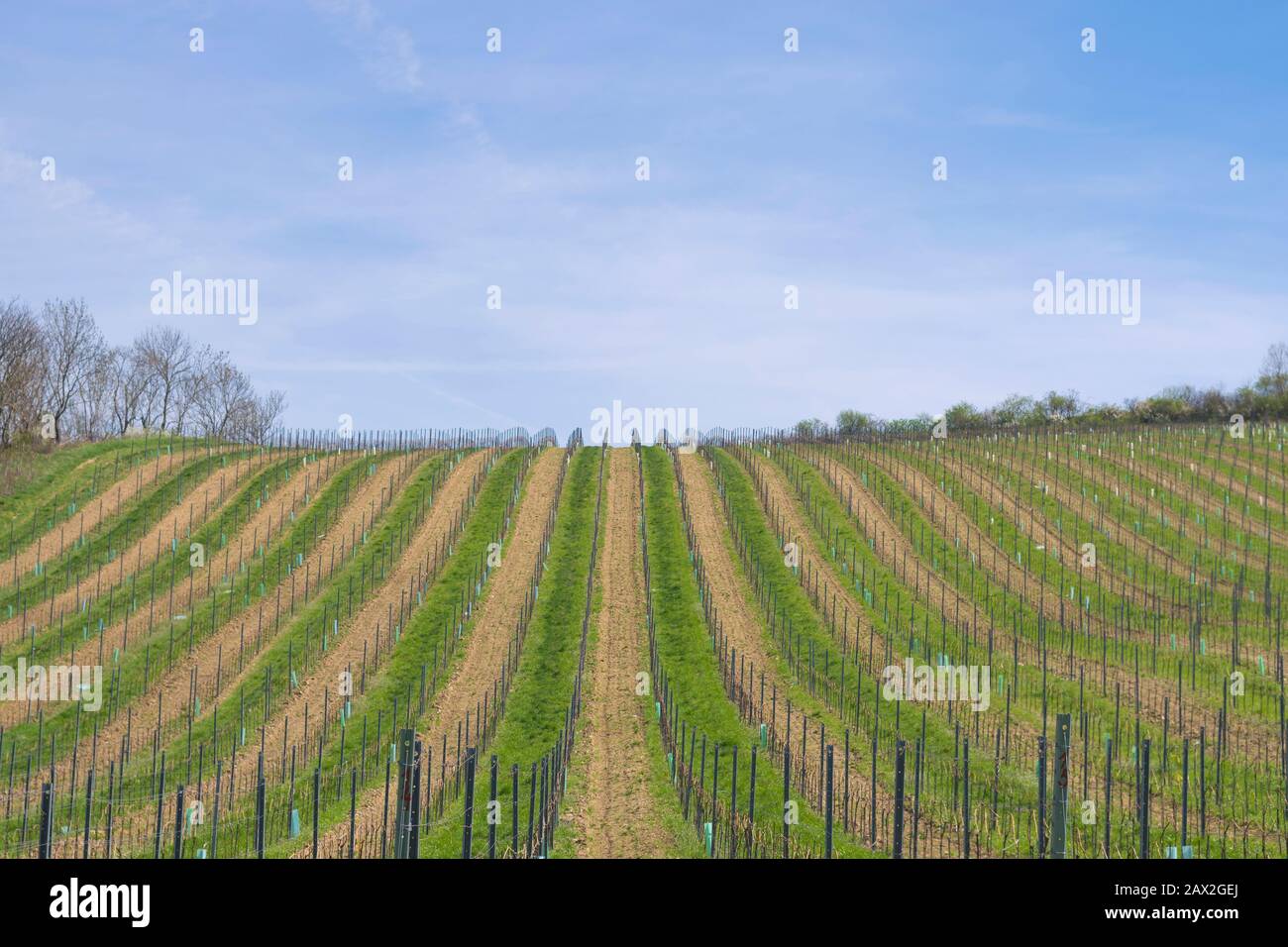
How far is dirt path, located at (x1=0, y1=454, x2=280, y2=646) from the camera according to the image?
117 feet

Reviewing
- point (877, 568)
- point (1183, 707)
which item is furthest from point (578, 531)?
point (1183, 707)

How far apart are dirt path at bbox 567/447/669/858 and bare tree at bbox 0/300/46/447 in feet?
107

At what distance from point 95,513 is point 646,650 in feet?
80.9

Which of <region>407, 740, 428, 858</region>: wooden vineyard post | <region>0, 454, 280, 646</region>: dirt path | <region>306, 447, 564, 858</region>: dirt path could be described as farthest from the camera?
<region>0, 454, 280, 646</region>: dirt path

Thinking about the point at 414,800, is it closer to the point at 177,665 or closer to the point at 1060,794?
the point at 1060,794

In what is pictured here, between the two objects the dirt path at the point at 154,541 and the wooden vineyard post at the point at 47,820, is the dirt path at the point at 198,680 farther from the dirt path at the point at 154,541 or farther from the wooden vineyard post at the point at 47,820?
the wooden vineyard post at the point at 47,820

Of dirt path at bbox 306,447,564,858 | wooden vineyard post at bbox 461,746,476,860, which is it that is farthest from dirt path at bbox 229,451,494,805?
wooden vineyard post at bbox 461,746,476,860

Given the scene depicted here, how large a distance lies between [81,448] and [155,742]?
31.2 m

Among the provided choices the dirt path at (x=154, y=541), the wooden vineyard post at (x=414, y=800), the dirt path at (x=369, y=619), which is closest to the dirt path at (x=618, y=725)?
the dirt path at (x=369, y=619)

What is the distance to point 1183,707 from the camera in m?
28.3

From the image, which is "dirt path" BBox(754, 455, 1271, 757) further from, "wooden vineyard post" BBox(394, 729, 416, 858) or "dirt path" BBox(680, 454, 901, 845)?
"wooden vineyard post" BBox(394, 729, 416, 858)

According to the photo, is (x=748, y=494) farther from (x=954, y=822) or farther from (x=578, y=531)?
(x=954, y=822)

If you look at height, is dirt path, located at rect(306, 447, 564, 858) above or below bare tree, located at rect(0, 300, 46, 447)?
below

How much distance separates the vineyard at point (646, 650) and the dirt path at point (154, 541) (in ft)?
0.56
